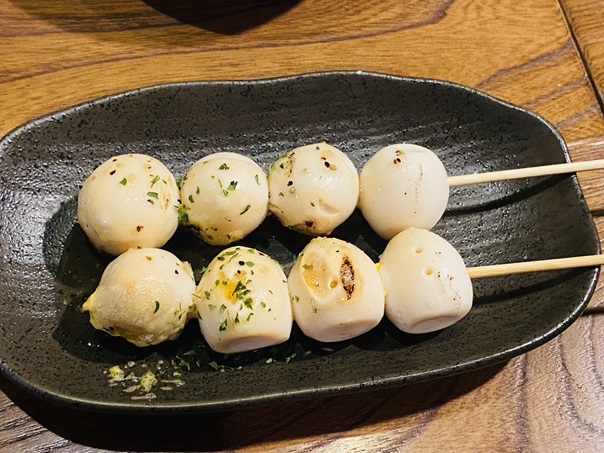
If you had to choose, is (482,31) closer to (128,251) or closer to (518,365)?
(518,365)

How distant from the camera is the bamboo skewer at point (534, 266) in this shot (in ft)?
6.66

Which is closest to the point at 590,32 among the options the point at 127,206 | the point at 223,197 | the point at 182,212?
the point at 223,197

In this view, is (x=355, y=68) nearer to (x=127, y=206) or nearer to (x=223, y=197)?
(x=223, y=197)

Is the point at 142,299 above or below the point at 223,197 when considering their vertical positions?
below

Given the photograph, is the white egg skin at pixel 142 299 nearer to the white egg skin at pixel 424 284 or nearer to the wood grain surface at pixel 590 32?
the white egg skin at pixel 424 284

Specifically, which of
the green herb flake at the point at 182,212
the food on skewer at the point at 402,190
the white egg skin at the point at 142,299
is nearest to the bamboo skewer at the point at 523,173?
the food on skewer at the point at 402,190

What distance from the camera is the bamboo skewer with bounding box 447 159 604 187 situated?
220 cm

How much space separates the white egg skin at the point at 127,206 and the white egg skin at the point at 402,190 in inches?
26.4

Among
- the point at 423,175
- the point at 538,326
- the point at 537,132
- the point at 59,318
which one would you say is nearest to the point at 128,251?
the point at 59,318

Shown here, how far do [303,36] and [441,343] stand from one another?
4.97ft

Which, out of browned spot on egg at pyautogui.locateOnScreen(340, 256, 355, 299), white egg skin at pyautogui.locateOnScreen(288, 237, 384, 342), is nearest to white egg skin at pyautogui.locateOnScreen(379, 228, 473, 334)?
white egg skin at pyautogui.locateOnScreen(288, 237, 384, 342)

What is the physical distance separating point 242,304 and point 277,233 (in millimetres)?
510

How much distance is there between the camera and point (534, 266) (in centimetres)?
203

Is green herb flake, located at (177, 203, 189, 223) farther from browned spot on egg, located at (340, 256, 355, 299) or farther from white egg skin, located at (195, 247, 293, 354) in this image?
browned spot on egg, located at (340, 256, 355, 299)
